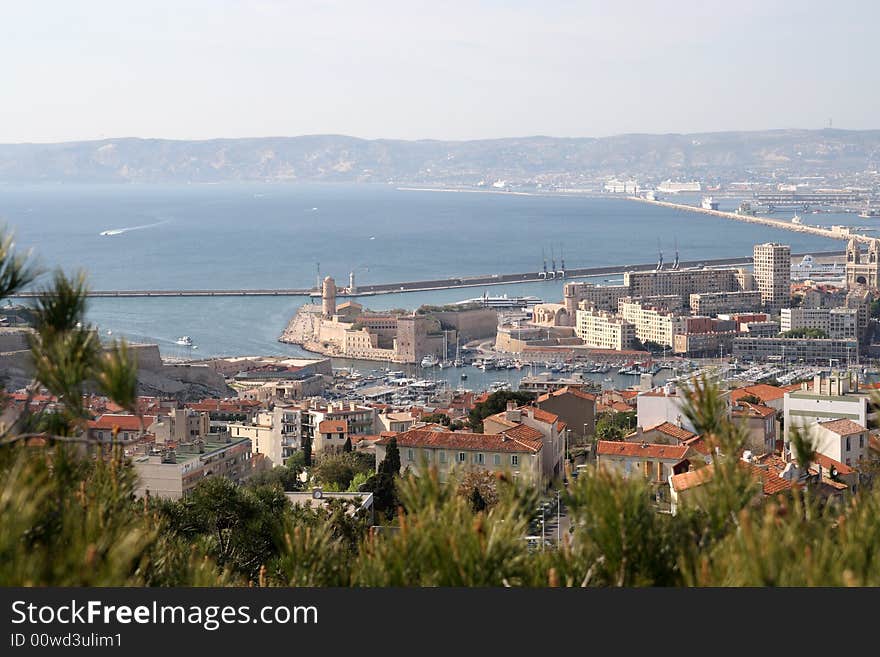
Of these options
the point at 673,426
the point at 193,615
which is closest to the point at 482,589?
the point at 193,615

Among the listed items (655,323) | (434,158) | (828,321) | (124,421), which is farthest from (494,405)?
(434,158)

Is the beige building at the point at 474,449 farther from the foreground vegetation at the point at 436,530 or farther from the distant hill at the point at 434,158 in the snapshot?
the distant hill at the point at 434,158

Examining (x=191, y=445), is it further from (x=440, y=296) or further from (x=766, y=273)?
(x=440, y=296)

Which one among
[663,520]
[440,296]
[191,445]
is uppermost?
[663,520]

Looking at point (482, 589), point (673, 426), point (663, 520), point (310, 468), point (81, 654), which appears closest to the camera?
point (81, 654)

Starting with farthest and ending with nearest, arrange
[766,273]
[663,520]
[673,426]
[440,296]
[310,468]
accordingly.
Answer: [440,296]
[766,273]
[310,468]
[673,426]
[663,520]

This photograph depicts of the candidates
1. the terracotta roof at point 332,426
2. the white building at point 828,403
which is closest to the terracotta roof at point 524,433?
the white building at point 828,403

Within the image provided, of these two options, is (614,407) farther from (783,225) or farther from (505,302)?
(783,225)

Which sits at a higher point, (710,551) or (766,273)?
(710,551)
